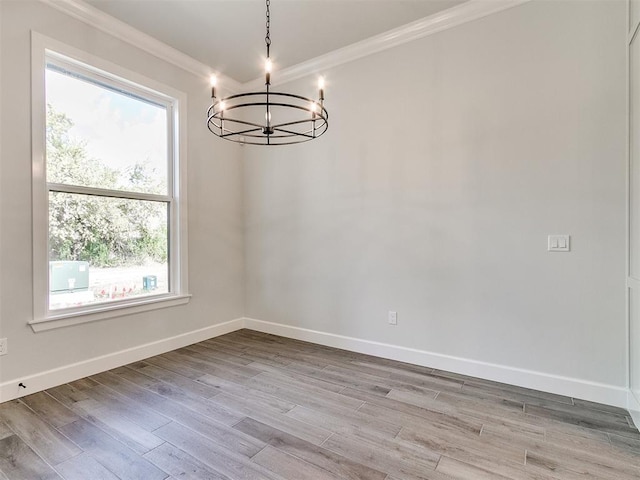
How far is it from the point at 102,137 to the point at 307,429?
2905mm

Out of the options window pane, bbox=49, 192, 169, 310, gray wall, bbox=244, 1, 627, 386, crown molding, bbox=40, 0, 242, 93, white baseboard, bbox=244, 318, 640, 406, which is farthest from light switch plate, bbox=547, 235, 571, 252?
crown molding, bbox=40, 0, 242, 93

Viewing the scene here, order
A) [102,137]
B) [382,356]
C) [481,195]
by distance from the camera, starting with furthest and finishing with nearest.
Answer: [382,356]
[102,137]
[481,195]

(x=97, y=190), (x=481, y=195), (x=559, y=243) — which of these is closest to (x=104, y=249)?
(x=97, y=190)

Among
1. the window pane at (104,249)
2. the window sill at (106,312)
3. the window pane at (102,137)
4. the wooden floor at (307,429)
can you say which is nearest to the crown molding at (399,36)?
the window pane at (102,137)

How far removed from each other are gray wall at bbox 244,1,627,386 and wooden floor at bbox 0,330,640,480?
1.74 ft

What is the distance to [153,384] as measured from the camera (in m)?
2.61

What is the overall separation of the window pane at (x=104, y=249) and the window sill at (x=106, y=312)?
0.32 feet

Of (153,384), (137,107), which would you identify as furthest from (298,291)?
(137,107)

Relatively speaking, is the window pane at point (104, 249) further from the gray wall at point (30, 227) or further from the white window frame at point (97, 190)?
the gray wall at point (30, 227)

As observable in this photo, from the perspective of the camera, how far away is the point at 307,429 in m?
2.01

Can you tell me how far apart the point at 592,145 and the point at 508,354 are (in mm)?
1634

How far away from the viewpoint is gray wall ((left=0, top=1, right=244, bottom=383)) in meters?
2.35

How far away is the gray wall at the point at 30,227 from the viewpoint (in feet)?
7.72

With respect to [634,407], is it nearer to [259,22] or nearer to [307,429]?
[307,429]
